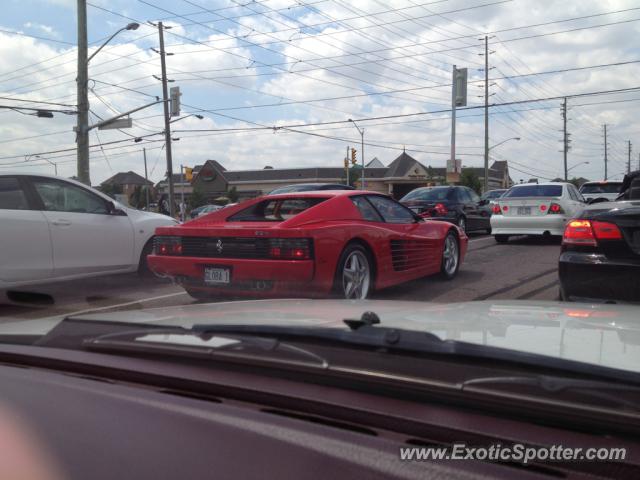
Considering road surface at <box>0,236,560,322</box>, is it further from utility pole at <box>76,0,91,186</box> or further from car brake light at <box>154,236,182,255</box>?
utility pole at <box>76,0,91,186</box>

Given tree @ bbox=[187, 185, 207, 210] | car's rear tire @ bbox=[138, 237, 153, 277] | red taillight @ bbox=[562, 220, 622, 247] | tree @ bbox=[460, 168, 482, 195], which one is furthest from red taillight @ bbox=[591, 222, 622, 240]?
tree @ bbox=[187, 185, 207, 210]

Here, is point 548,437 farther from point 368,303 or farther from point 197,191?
point 197,191

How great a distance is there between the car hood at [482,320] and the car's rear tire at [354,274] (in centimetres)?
218

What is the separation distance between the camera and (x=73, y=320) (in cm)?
255

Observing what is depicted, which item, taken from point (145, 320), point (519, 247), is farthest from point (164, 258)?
point (519, 247)

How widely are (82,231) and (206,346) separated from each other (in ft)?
19.1

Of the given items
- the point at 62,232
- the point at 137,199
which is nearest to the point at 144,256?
the point at 62,232

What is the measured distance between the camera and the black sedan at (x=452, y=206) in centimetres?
1417

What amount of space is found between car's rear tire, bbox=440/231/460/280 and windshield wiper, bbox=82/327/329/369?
236 inches

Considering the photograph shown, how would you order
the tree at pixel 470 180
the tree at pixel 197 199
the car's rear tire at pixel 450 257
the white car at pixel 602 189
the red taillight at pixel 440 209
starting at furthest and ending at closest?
the tree at pixel 197 199 → the tree at pixel 470 180 → the white car at pixel 602 189 → the red taillight at pixel 440 209 → the car's rear tire at pixel 450 257

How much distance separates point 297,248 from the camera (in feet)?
17.4

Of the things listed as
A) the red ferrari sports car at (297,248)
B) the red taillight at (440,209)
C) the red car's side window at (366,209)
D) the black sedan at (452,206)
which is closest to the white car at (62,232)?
the red ferrari sports car at (297,248)

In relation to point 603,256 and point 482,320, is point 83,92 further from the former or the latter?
point 482,320

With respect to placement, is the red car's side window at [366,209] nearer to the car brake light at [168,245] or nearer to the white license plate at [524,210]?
the car brake light at [168,245]
